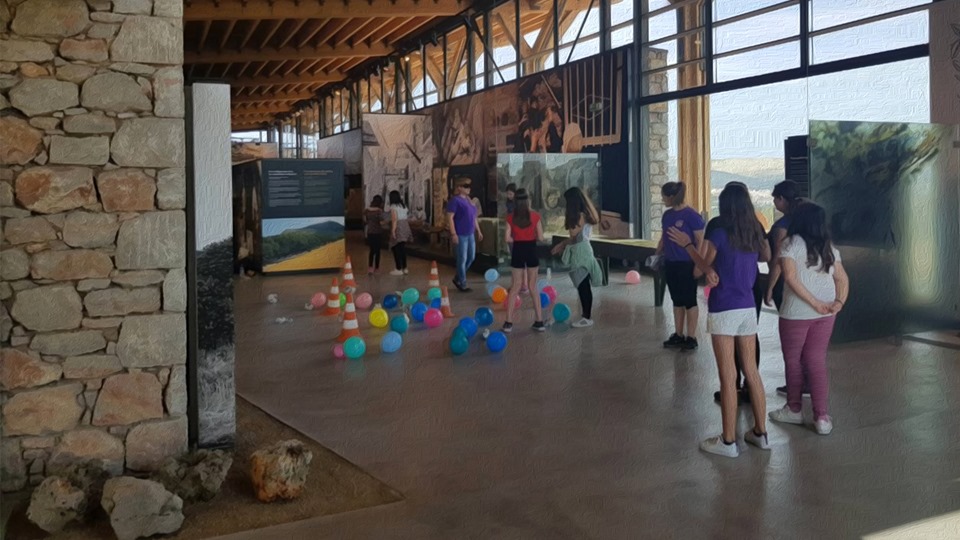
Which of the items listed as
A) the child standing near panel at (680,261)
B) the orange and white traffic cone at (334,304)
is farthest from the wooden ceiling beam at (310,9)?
the child standing near panel at (680,261)

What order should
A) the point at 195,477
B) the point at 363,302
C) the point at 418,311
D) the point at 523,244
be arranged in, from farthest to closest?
the point at 363,302 → the point at 418,311 → the point at 523,244 → the point at 195,477

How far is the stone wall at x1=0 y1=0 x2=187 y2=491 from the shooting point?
4273mm

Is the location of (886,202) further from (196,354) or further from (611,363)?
(196,354)

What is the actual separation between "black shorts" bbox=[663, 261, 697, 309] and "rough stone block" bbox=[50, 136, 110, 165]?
16.1 feet

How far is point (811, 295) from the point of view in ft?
16.7

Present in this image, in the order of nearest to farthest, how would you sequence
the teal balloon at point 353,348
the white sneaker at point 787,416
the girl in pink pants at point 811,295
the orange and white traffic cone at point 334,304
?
the girl in pink pants at point 811,295 < the white sneaker at point 787,416 < the teal balloon at point 353,348 < the orange and white traffic cone at point 334,304

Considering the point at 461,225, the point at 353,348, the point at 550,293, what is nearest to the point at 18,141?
the point at 353,348

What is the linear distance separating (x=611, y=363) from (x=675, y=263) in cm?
108

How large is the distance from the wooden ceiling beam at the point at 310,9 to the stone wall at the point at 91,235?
13463mm

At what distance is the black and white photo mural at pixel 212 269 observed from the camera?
15.5 ft

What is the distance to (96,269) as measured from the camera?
4.41 m

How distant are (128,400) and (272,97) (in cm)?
3159

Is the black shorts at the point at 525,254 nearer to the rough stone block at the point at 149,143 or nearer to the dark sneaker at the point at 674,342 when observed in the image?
the dark sneaker at the point at 674,342

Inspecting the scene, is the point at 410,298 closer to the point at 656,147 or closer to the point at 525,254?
the point at 525,254
